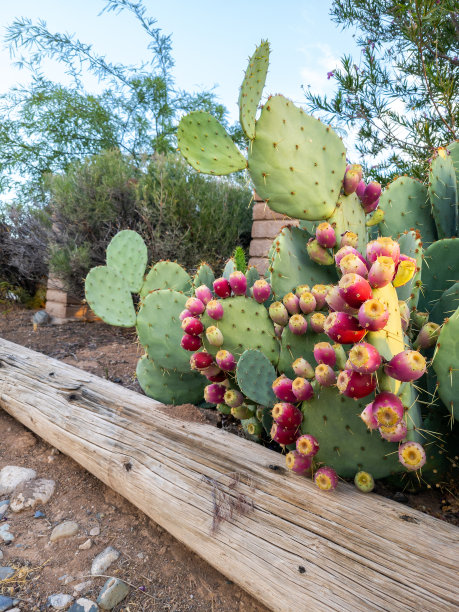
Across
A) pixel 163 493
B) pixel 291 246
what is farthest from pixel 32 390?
pixel 291 246

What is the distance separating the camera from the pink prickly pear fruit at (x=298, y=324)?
1.40 meters

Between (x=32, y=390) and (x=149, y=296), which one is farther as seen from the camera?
(x=32, y=390)

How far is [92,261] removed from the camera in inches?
189

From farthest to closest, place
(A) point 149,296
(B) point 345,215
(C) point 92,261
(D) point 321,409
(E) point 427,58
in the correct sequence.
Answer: (C) point 92,261, (E) point 427,58, (A) point 149,296, (B) point 345,215, (D) point 321,409

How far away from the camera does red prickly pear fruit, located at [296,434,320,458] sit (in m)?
1.20

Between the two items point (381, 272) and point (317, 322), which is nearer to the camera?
point (381, 272)

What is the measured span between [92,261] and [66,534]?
3.55 meters

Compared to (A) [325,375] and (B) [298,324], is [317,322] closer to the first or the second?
(B) [298,324]

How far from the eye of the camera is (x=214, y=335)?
156cm

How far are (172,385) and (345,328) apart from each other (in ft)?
4.31

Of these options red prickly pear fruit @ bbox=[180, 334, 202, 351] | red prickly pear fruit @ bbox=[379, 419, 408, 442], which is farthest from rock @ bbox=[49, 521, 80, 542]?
red prickly pear fruit @ bbox=[379, 419, 408, 442]

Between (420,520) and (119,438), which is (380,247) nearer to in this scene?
(420,520)

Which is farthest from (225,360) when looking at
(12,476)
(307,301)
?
(12,476)

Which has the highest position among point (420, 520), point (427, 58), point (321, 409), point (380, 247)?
point (427, 58)
